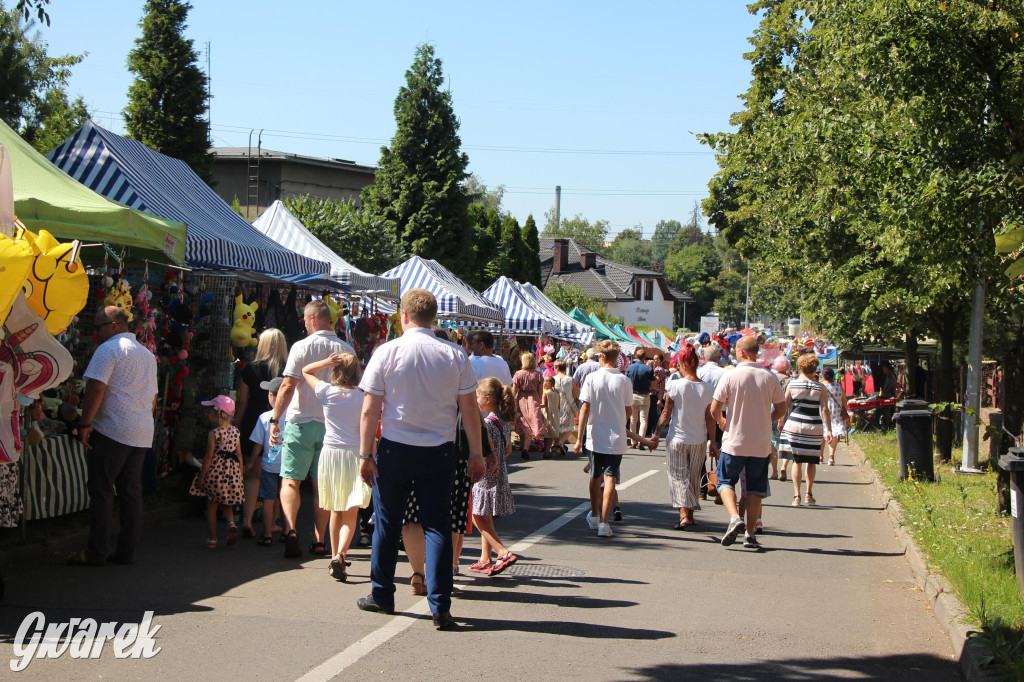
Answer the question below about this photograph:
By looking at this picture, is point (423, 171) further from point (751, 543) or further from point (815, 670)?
point (815, 670)

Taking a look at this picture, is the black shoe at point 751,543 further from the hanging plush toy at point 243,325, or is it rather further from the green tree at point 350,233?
the green tree at point 350,233

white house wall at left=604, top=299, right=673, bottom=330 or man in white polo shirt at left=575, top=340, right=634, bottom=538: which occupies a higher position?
white house wall at left=604, top=299, right=673, bottom=330

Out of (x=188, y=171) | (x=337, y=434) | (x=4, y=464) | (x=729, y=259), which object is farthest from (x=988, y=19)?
(x=729, y=259)

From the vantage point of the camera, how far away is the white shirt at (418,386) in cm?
593

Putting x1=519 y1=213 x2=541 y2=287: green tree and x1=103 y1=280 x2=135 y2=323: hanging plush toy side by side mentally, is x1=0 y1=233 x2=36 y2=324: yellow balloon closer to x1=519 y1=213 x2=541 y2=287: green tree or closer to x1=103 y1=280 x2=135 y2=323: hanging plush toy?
x1=103 y1=280 x2=135 y2=323: hanging plush toy

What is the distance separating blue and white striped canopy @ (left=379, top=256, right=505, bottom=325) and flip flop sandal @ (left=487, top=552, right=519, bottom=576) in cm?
1063

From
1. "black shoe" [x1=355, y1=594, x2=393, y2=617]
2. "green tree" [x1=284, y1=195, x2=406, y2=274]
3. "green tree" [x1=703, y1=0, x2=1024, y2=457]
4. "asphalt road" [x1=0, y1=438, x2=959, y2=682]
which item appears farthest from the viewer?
"green tree" [x1=284, y1=195, x2=406, y2=274]

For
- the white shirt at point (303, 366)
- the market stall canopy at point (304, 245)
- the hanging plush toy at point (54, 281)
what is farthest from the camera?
the market stall canopy at point (304, 245)

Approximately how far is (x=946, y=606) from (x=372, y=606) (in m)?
3.88

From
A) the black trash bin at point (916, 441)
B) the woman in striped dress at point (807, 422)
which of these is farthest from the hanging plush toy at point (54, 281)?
the black trash bin at point (916, 441)

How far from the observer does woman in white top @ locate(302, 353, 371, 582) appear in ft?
24.3

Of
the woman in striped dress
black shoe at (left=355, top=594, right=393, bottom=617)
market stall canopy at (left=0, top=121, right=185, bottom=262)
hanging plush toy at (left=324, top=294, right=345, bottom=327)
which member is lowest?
black shoe at (left=355, top=594, right=393, bottom=617)

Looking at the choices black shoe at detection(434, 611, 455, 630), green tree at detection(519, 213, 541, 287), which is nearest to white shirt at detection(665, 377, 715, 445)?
black shoe at detection(434, 611, 455, 630)

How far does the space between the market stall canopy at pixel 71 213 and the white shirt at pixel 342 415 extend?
235cm
